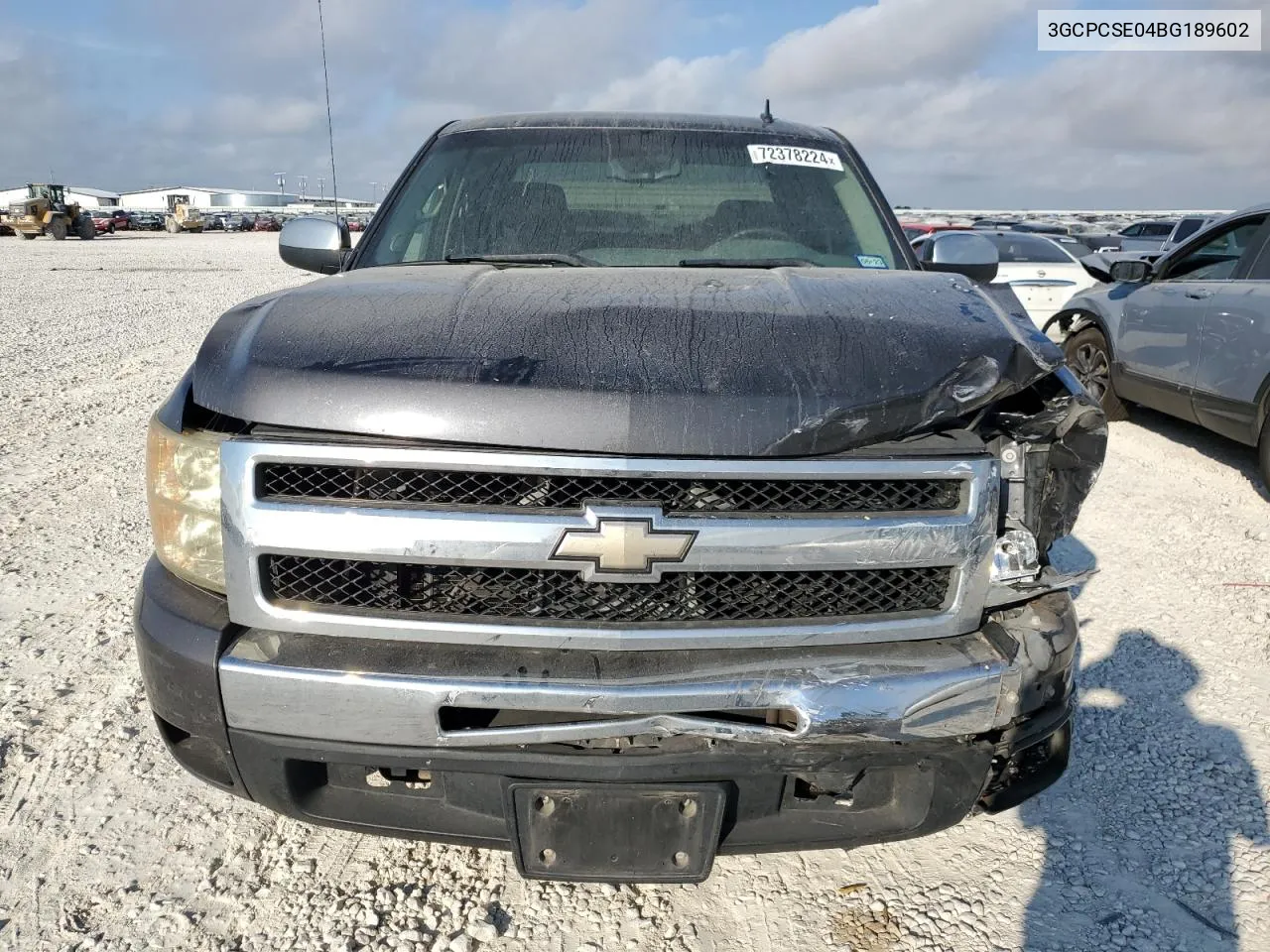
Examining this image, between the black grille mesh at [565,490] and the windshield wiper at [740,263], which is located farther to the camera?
the windshield wiper at [740,263]

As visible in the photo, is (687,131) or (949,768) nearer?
(949,768)

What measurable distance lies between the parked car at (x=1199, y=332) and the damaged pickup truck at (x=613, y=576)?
4391mm

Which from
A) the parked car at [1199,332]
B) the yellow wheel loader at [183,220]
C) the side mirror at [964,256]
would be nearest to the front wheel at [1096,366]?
the parked car at [1199,332]

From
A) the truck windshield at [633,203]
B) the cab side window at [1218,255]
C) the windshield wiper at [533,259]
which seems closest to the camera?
the windshield wiper at [533,259]

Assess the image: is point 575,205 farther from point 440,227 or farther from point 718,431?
point 718,431

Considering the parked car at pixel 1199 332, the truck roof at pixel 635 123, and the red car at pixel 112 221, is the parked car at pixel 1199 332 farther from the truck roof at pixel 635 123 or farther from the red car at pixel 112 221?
the red car at pixel 112 221

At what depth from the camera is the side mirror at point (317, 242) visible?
3.25 meters

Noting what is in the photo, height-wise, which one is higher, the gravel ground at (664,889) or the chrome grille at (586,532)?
the chrome grille at (586,532)

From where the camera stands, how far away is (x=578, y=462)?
161 centimetres

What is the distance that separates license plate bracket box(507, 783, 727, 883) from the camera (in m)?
1.68

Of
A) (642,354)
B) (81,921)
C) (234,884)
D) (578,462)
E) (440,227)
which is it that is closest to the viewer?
(578,462)

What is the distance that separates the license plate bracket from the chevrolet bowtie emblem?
41 centimetres

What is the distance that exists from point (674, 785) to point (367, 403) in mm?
909

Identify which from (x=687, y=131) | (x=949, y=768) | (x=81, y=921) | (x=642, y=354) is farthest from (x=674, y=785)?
(x=687, y=131)
